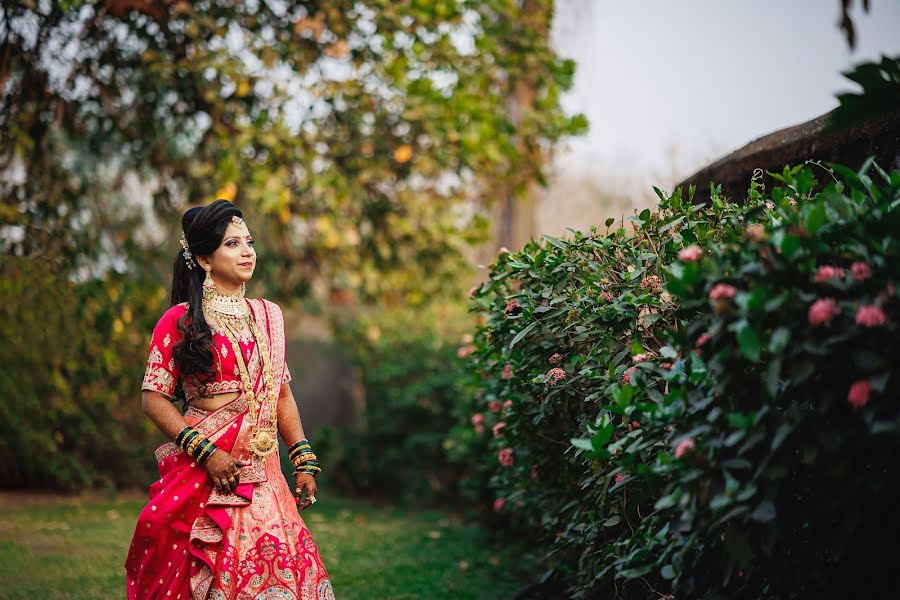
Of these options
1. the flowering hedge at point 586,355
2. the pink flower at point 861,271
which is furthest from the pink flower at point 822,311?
the flowering hedge at point 586,355

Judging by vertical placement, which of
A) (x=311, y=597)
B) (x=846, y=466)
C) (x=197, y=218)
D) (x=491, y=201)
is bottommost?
(x=311, y=597)

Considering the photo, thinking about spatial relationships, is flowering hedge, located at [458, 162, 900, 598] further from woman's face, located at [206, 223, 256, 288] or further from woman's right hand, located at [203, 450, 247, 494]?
woman's face, located at [206, 223, 256, 288]

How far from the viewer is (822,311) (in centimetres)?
195

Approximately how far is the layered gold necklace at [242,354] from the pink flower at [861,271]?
2064 mm

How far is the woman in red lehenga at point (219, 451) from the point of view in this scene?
9.63 feet

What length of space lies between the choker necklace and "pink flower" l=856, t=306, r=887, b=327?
7.18 feet

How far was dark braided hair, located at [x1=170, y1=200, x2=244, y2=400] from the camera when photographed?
3.03 metres

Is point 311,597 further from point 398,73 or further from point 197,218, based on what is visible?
point 398,73

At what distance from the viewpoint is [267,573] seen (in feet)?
9.60

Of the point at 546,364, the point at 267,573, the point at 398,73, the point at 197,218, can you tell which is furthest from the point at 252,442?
the point at 398,73

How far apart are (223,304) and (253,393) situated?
37 centimetres

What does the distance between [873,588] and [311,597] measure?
182 centimetres

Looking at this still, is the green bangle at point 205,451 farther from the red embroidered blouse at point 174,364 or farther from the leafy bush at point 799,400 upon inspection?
the leafy bush at point 799,400

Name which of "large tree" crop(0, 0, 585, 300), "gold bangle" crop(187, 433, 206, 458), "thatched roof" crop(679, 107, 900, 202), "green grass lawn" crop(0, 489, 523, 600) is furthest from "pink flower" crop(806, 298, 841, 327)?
"large tree" crop(0, 0, 585, 300)
